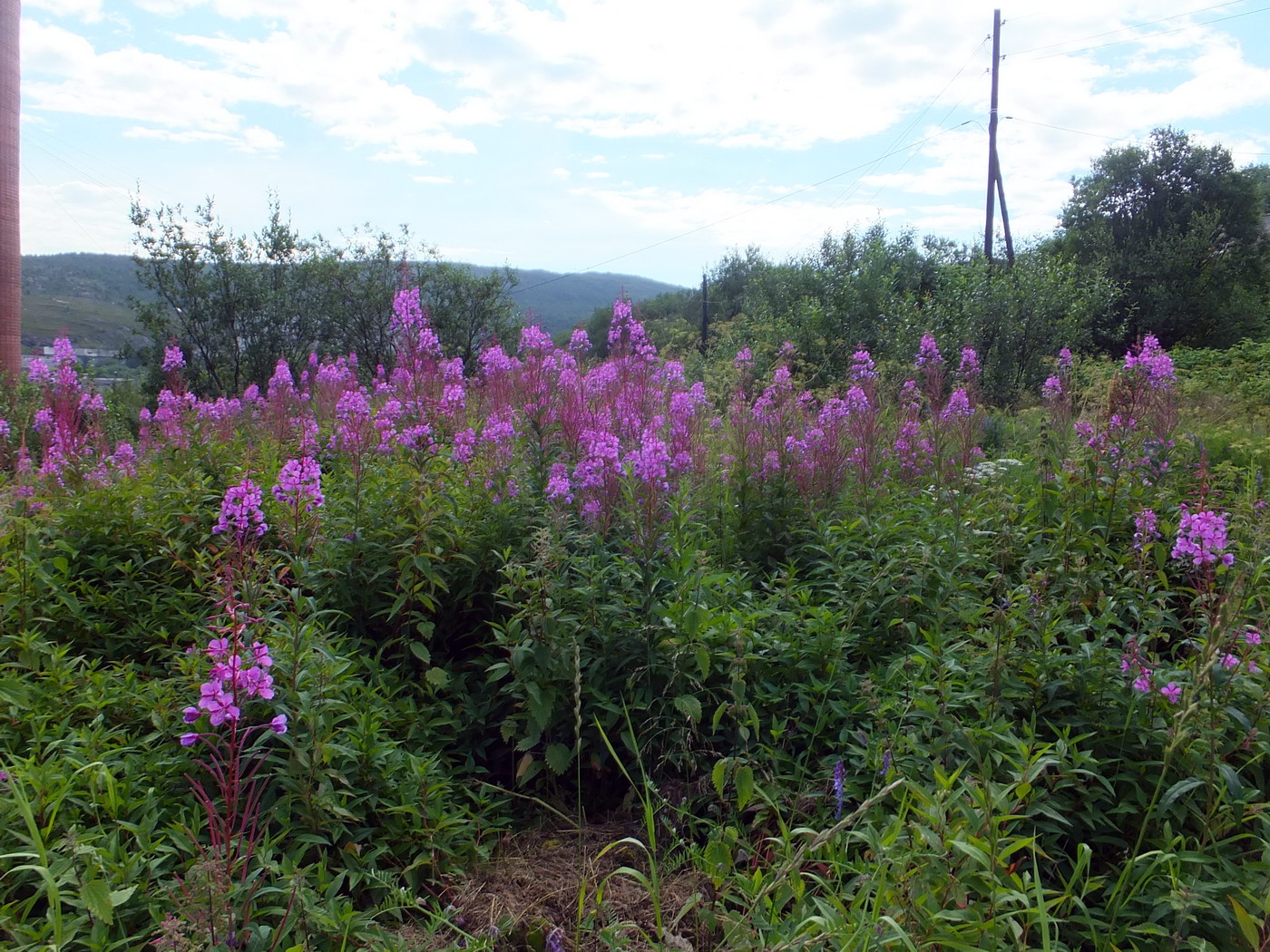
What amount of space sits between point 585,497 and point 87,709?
2119mm

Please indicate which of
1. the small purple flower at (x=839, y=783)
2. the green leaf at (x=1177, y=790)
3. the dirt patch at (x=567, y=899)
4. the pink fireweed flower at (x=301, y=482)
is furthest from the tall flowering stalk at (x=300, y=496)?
the green leaf at (x=1177, y=790)

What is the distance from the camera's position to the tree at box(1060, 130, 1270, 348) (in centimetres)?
2420

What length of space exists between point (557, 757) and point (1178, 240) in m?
29.8

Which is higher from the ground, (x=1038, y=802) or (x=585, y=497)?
(x=585, y=497)

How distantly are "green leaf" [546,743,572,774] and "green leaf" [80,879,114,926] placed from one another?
4.30ft

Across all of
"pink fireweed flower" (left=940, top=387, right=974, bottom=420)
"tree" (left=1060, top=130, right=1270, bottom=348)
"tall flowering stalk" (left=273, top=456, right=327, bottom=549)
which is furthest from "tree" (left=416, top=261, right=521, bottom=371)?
"tree" (left=1060, top=130, right=1270, bottom=348)

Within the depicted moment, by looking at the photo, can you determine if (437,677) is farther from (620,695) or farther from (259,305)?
(259,305)

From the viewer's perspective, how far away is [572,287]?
51375mm

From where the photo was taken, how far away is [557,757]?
8.79 ft

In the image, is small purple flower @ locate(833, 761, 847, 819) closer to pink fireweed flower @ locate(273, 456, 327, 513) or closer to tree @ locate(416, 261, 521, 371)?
pink fireweed flower @ locate(273, 456, 327, 513)

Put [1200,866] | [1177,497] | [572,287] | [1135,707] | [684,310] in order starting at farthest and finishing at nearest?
[572,287], [684,310], [1177,497], [1135,707], [1200,866]

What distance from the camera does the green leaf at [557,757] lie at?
2650 millimetres

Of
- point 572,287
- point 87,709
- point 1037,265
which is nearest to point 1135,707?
point 87,709

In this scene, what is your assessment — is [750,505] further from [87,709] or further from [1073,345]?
[1073,345]
